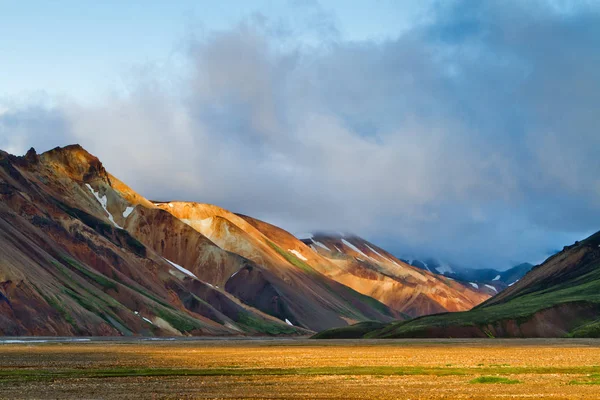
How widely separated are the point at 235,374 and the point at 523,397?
18656 mm

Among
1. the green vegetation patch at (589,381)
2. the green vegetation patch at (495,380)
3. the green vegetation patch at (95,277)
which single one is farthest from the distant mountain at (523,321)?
the green vegetation patch at (495,380)

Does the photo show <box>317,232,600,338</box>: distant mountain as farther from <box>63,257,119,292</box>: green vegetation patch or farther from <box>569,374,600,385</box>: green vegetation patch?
<box>569,374,600,385</box>: green vegetation patch

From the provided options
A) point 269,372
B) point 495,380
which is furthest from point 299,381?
point 495,380

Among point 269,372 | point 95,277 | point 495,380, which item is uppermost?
point 95,277

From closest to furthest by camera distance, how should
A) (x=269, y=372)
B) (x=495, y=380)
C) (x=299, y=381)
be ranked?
(x=495, y=380)
(x=299, y=381)
(x=269, y=372)

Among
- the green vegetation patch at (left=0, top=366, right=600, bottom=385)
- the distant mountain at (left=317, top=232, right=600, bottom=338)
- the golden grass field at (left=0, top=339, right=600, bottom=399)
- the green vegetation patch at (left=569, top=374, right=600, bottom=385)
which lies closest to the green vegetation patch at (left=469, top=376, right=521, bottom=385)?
the golden grass field at (left=0, top=339, right=600, bottom=399)

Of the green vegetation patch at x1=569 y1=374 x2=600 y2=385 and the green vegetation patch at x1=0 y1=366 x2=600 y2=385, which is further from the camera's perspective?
the green vegetation patch at x1=0 y1=366 x2=600 y2=385

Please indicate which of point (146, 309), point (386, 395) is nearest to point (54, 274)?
point (146, 309)

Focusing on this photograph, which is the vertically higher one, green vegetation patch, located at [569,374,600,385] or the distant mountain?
the distant mountain

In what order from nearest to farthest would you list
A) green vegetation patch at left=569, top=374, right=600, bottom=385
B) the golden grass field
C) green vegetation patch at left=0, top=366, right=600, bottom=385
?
the golden grass field < green vegetation patch at left=569, top=374, right=600, bottom=385 < green vegetation patch at left=0, top=366, right=600, bottom=385

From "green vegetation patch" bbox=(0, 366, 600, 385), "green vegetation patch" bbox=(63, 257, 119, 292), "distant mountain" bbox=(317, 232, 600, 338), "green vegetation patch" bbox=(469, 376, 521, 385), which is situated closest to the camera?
"green vegetation patch" bbox=(469, 376, 521, 385)

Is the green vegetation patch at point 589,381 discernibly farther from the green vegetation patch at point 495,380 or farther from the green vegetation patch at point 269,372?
the green vegetation patch at point 495,380

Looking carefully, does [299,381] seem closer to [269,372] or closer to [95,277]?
[269,372]

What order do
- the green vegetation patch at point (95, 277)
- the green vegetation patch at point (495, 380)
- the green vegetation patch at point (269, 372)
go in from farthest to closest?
1. the green vegetation patch at point (95, 277)
2. the green vegetation patch at point (269, 372)
3. the green vegetation patch at point (495, 380)
